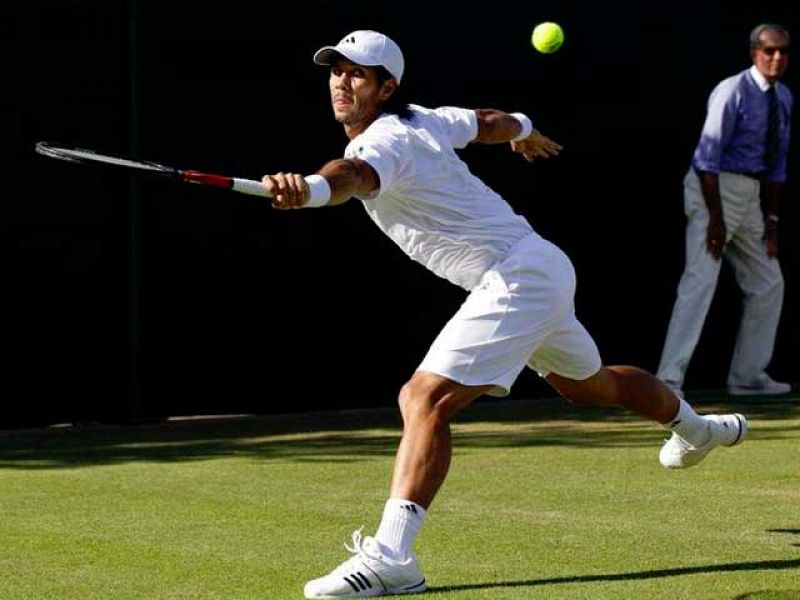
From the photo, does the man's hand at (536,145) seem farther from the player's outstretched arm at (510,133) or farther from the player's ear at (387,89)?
the player's ear at (387,89)

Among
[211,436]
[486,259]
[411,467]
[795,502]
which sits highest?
[486,259]

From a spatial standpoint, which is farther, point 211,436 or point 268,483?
point 211,436

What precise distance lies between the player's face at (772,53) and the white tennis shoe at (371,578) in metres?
6.12

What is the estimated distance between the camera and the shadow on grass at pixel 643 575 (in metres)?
5.78

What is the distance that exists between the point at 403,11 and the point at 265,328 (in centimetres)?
203

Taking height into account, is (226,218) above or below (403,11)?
below

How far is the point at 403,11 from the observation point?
11.3 metres

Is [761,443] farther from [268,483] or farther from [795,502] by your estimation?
[268,483]

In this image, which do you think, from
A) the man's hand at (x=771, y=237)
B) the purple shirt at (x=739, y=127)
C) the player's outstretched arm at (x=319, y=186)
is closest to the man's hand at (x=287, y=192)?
the player's outstretched arm at (x=319, y=186)

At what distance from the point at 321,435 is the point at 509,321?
4087 millimetres

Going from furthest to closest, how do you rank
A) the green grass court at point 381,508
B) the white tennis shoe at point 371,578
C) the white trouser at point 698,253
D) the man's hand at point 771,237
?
the man's hand at point 771,237 → the white trouser at point 698,253 → the green grass court at point 381,508 → the white tennis shoe at point 371,578

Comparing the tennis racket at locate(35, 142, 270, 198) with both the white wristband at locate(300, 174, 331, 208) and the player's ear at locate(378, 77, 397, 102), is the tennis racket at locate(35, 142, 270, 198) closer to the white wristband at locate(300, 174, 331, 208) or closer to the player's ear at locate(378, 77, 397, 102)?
the white wristband at locate(300, 174, 331, 208)

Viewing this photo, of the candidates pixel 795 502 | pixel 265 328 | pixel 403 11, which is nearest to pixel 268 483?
pixel 795 502

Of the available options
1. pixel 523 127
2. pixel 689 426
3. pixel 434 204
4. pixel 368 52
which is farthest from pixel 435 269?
pixel 689 426
